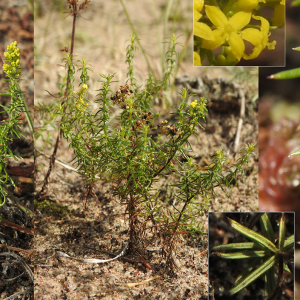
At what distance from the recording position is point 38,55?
7.60 feet

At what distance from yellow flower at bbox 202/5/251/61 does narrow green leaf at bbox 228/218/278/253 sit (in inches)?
34.8

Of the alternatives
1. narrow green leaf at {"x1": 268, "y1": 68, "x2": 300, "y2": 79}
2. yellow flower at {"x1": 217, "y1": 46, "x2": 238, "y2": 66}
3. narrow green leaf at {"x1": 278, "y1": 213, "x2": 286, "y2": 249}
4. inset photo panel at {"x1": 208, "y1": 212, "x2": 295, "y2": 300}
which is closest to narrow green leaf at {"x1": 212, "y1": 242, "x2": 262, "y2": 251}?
inset photo panel at {"x1": 208, "y1": 212, "x2": 295, "y2": 300}

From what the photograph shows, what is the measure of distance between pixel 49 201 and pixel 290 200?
1.38 m

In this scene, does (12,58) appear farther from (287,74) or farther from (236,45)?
(287,74)

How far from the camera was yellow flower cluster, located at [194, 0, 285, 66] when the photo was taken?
1.67 m

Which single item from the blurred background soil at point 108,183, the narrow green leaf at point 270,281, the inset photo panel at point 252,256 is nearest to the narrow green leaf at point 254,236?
the inset photo panel at point 252,256

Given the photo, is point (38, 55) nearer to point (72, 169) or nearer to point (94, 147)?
point (72, 169)

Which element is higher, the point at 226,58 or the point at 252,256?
the point at 226,58

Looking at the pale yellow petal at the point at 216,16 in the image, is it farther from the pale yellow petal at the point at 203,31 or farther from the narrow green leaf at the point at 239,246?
the narrow green leaf at the point at 239,246

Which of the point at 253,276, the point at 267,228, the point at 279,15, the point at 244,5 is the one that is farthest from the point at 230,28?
the point at 253,276

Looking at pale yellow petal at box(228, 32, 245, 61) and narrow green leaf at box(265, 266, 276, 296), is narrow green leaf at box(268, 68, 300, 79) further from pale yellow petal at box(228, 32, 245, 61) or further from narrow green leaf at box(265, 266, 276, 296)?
narrow green leaf at box(265, 266, 276, 296)

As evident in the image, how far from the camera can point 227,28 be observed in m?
1.67

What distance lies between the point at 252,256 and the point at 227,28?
1132mm

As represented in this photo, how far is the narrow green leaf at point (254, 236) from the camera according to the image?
5.21ft
